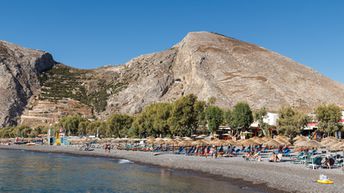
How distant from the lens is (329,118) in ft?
246

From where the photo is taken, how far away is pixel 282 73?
611ft

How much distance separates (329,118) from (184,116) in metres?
29.9

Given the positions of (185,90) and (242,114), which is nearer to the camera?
(242,114)

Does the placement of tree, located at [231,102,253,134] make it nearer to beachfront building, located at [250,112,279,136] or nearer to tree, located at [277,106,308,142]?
beachfront building, located at [250,112,279,136]

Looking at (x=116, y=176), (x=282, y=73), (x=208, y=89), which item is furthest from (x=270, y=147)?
(x=282, y=73)

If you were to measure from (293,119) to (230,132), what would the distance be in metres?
23.9

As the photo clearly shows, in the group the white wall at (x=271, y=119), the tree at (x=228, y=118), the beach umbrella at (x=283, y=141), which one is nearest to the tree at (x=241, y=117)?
the tree at (x=228, y=118)

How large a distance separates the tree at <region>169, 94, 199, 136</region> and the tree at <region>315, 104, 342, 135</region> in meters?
26.8

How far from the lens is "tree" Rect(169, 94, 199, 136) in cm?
8606

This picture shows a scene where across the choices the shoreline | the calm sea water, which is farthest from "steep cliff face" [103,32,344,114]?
the calm sea water

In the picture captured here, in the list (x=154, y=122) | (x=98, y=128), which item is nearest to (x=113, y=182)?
(x=154, y=122)

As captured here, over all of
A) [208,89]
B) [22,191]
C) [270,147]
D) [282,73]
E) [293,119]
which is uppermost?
[282,73]

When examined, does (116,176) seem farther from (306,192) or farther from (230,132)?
(230,132)

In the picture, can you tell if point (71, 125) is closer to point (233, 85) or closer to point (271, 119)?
point (233, 85)
